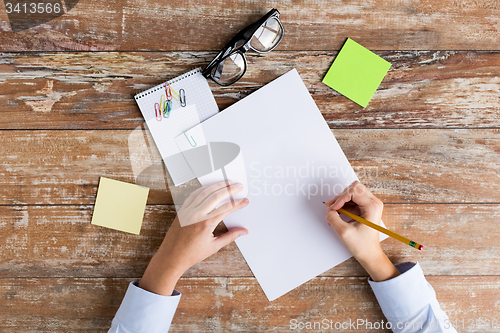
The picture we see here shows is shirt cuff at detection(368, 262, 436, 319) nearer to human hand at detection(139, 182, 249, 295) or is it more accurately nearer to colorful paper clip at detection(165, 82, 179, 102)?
human hand at detection(139, 182, 249, 295)

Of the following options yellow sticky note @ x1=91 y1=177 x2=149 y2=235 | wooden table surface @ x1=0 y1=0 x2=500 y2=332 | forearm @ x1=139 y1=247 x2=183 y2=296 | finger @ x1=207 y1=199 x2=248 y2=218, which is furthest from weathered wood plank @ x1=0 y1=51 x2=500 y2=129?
forearm @ x1=139 y1=247 x2=183 y2=296

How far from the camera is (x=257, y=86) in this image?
2.89ft

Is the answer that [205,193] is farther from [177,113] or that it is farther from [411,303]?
[411,303]

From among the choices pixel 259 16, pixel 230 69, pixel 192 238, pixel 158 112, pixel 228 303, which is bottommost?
pixel 228 303

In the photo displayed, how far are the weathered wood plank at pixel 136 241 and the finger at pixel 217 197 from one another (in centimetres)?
13

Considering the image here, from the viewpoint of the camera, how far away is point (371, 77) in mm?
872

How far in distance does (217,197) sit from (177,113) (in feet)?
0.87

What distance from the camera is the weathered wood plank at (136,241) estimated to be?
0.90 metres

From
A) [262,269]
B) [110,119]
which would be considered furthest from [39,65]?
[262,269]

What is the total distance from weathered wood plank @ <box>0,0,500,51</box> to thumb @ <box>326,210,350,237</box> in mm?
474

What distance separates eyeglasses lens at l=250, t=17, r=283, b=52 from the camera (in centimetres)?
85

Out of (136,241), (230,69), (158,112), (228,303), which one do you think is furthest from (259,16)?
(228,303)

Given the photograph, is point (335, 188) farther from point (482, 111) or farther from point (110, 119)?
point (110, 119)

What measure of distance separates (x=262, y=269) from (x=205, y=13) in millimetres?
753
